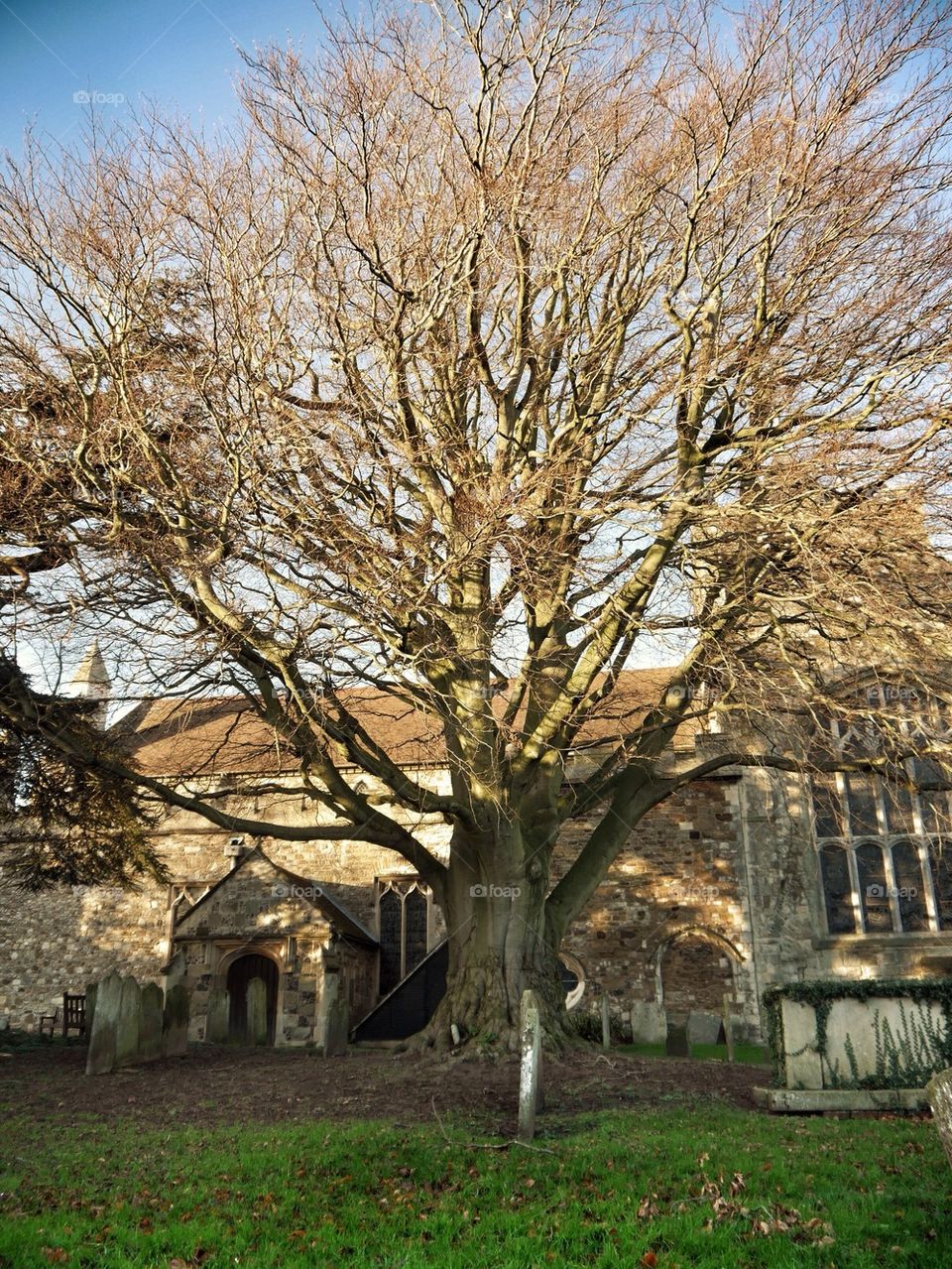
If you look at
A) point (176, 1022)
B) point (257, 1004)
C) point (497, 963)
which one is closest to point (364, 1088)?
point (497, 963)

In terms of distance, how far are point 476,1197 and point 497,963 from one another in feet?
16.4

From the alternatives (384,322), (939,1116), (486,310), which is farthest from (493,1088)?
(486,310)

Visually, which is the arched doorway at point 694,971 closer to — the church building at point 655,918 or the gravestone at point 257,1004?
the church building at point 655,918

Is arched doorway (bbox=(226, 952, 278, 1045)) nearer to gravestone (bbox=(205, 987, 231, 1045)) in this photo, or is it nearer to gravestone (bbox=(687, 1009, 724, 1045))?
gravestone (bbox=(205, 987, 231, 1045))

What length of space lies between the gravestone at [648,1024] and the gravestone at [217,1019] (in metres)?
6.83

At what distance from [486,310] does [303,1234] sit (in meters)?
9.43

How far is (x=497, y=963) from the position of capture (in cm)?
1092

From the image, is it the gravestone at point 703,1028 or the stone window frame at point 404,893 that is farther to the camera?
the stone window frame at point 404,893

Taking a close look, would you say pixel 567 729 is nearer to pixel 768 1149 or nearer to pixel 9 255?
pixel 768 1149

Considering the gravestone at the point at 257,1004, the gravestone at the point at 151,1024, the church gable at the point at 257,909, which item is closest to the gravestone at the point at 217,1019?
the church gable at the point at 257,909

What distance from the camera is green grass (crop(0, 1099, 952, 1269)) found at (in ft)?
16.2

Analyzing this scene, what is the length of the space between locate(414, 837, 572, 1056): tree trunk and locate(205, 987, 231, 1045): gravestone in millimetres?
6474

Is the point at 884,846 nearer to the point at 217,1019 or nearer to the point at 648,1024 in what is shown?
the point at 648,1024

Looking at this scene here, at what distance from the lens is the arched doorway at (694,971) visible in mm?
18438
